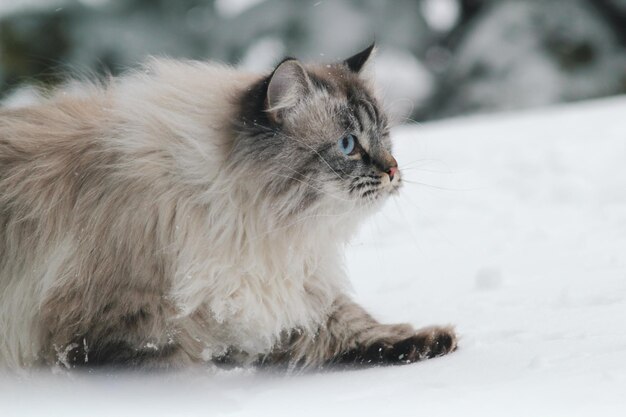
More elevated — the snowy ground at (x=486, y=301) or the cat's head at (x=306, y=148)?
the cat's head at (x=306, y=148)

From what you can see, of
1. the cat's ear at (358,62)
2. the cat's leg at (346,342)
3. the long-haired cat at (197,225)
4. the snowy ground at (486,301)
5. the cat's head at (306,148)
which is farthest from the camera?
the cat's ear at (358,62)

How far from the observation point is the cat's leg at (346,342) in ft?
9.43

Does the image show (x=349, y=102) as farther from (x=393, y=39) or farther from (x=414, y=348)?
(x=393, y=39)

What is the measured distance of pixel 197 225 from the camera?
2725mm

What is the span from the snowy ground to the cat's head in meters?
0.53

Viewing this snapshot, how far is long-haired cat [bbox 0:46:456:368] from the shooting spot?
2.64 meters

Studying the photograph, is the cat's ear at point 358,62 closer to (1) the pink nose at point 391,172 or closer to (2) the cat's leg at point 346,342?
(1) the pink nose at point 391,172

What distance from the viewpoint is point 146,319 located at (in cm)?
260

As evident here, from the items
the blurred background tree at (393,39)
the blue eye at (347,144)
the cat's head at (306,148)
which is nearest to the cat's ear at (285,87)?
the cat's head at (306,148)

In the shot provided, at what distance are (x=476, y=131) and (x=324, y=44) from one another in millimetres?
2662

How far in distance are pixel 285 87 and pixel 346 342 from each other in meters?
0.82

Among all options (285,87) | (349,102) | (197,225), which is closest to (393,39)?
(349,102)

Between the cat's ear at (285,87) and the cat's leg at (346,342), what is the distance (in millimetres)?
676

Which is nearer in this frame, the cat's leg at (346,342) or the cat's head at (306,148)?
the cat's head at (306,148)
